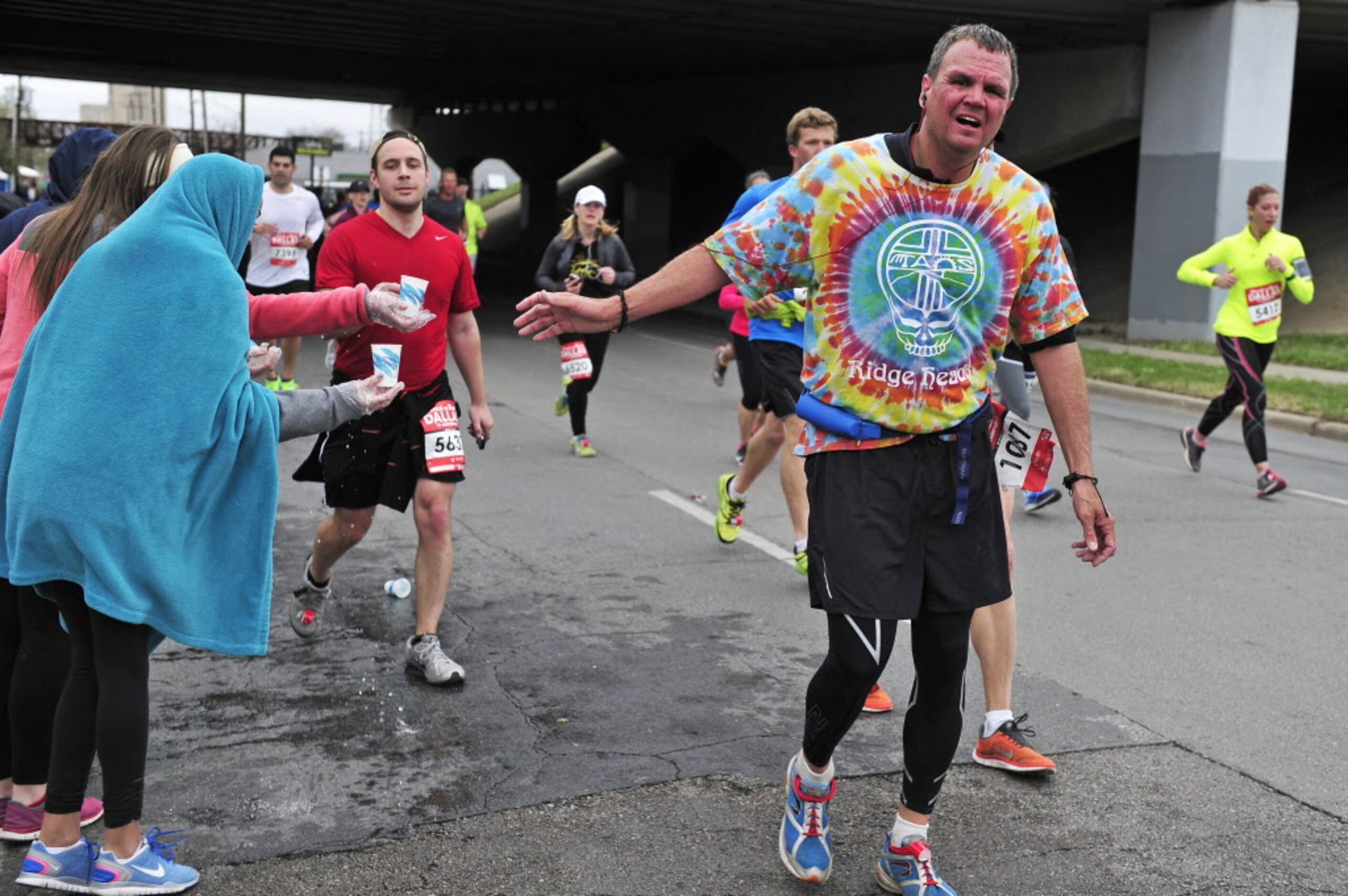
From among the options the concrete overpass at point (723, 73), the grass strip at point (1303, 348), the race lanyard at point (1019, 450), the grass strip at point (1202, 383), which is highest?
the concrete overpass at point (723, 73)

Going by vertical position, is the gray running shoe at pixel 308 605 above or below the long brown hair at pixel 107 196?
below

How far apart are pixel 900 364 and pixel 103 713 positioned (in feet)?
6.85

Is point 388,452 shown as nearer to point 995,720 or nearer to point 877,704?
point 877,704

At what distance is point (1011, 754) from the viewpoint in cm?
455

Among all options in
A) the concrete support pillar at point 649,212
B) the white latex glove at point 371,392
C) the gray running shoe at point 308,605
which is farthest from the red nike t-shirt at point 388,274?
the concrete support pillar at point 649,212

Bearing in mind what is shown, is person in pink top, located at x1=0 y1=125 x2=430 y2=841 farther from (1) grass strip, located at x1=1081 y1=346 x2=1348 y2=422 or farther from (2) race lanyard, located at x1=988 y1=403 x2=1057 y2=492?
(1) grass strip, located at x1=1081 y1=346 x2=1348 y2=422

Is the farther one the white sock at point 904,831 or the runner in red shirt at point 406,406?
the runner in red shirt at point 406,406

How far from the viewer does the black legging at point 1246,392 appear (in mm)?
9984

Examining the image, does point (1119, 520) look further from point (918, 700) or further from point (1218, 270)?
point (1218, 270)

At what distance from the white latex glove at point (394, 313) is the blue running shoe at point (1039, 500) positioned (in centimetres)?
580

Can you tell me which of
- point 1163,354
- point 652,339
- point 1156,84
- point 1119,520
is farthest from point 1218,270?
point 1119,520

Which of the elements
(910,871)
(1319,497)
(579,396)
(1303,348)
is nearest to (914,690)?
(910,871)

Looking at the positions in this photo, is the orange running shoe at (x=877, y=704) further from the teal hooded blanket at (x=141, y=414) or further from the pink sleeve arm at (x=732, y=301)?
the pink sleeve arm at (x=732, y=301)

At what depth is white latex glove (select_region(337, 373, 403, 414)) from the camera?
3691mm
